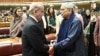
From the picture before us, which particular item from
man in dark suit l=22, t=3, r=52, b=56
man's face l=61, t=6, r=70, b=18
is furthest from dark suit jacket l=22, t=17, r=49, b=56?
man's face l=61, t=6, r=70, b=18

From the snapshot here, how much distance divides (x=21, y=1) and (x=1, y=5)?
110cm

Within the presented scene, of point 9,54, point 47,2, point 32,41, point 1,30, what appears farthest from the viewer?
point 47,2

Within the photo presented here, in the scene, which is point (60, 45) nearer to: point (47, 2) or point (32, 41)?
point (32, 41)

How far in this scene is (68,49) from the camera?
3.24 m

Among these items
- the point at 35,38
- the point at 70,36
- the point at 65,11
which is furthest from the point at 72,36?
the point at 35,38

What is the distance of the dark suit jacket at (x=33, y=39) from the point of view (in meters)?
2.87

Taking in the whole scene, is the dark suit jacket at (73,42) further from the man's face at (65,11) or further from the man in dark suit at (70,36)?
the man's face at (65,11)

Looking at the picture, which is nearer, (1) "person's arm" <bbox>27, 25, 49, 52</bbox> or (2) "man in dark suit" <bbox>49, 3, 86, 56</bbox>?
(1) "person's arm" <bbox>27, 25, 49, 52</bbox>

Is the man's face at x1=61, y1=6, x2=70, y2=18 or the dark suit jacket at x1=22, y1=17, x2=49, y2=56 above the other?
the man's face at x1=61, y1=6, x2=70, y2=18

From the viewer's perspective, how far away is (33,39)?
2.87 meters

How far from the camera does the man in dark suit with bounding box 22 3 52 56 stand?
9.42 feet

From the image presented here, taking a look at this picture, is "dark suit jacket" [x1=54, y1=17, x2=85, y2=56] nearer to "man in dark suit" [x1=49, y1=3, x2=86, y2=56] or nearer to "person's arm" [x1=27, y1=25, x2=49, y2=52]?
"man in dark suit" [x1=49, y1=3, x2=86, y2=56]

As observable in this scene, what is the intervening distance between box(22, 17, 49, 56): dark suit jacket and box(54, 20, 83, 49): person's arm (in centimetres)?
29

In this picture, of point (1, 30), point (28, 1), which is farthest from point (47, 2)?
point (1, 30)
